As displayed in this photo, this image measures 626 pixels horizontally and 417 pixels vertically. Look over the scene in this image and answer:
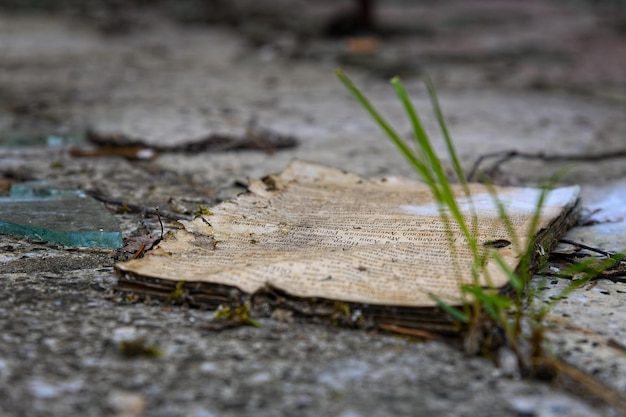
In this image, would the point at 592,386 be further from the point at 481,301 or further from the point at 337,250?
the point at 337,250

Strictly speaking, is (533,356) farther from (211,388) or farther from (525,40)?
(525,40)

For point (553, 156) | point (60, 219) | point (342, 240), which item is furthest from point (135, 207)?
point (553, 156)

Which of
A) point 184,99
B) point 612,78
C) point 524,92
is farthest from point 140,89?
point 612,78

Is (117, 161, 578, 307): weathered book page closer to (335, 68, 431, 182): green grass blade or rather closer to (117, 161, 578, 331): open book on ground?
(117, 161, 578, 331): open book on ground

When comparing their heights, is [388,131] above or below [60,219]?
above

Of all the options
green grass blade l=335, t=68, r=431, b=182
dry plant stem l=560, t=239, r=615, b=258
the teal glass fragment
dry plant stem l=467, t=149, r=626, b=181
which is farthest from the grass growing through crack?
dry plant stem l=467, t=149, r=626, b=181

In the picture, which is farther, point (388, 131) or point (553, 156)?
point (553, 156)
